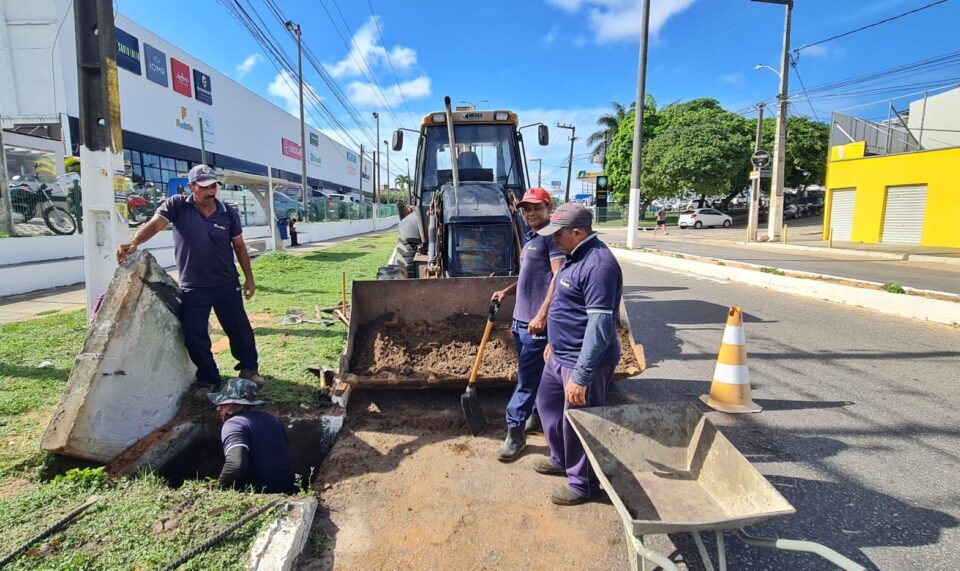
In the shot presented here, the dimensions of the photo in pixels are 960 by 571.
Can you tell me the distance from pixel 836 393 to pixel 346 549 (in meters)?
4.36

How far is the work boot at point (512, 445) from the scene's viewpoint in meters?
3.40

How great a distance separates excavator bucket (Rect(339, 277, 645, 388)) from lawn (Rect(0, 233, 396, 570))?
1.98 feet

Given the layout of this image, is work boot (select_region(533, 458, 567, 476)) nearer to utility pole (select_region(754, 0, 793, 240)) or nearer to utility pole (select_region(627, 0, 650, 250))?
utility pole (select_region(627, 0, 650, 250))

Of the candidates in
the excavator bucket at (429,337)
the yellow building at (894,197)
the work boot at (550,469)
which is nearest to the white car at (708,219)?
the yellow building at (894,197)

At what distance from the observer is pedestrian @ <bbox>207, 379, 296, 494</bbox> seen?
302 cm

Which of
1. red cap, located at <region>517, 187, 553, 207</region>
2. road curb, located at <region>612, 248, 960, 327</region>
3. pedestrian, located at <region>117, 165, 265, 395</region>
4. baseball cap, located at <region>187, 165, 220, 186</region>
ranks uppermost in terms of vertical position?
baseball cap, located at <region>187, 165, 220, 186</region>

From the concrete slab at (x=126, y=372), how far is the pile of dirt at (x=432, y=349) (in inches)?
55.7

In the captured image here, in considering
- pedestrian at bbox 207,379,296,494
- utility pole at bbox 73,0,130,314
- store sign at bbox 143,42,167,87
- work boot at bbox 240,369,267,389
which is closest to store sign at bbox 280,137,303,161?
store sign at bbox 143,42,167,87

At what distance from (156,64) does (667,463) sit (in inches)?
1180

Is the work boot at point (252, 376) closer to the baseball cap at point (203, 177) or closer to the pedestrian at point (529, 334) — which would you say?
the baseball cap at point (203, 177)

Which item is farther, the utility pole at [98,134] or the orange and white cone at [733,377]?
the utility pole at [98,134]

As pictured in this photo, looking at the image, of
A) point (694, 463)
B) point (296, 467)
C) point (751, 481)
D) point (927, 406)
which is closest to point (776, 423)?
point (927, 406)

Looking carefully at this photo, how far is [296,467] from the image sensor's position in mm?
3928

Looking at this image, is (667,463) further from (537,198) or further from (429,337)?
(429,337)
